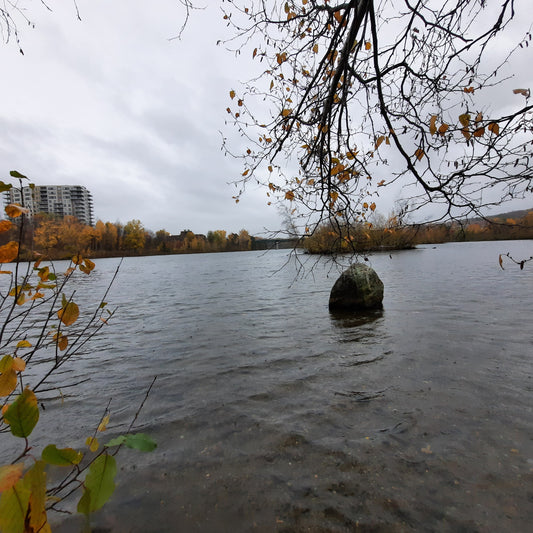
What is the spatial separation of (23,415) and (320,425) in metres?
3.36

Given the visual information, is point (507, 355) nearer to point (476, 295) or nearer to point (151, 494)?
point (151, 494)

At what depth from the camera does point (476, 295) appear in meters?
11.4

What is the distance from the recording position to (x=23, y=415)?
969mm

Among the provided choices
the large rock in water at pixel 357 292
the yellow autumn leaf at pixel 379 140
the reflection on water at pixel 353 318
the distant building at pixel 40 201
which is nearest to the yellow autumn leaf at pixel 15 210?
the distant building at pixel 40 201

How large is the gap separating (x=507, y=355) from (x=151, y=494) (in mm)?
6100

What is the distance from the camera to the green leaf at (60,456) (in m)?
0.96

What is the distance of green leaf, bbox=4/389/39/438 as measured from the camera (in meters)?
0.93

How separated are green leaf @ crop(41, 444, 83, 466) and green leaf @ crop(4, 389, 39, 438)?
3.8 inches

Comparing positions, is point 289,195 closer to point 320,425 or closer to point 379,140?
point 379,140

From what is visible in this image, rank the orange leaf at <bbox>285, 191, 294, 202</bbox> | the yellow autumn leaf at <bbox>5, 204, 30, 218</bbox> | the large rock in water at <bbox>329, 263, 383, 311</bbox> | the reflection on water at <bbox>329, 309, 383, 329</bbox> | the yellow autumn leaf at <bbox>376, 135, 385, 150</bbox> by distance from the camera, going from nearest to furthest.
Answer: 1. the yellow autumn leaf at <bbox>5, 204, 30, 218</bbox>
2. the yellow autumn leaf at <bbox>376, 135, 385, 150</bbox>
3. the orange leaf at <bbox>285, 191, 294, 202</bbox>
4. the reflection on water at <bbox>329, 309, 383, 329</bbox>
5. the large rock in water at <bbox>329, 263, 383, 311</bbox>

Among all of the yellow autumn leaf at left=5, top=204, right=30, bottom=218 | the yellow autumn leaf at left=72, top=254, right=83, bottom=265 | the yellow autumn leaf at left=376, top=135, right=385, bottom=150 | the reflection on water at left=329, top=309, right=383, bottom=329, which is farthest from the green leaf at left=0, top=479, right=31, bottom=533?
the reflection on water at left=329, top=309, right=383, bottom=329

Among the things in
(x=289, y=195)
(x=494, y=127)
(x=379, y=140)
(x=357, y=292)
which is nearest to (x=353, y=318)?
(x=357, y=292)

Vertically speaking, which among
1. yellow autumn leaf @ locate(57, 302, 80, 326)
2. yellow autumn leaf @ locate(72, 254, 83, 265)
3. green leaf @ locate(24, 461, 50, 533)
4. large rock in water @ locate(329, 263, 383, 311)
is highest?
yellow autumn leaf @ locate(72, 254, 83, 265)

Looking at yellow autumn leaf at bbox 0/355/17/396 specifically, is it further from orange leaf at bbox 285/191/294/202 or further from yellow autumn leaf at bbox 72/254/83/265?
orange leaf at bbox 285/191/294/202
